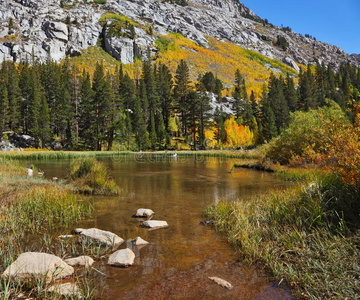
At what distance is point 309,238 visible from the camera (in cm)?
465

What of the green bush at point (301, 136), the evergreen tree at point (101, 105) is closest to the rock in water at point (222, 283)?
the green bush at point (301, 136)

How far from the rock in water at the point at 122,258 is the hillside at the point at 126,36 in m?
106

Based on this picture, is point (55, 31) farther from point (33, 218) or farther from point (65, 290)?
point (65, 290)

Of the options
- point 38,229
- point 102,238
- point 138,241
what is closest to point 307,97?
point 138,241

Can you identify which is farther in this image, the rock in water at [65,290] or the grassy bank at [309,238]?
the grassy bank at [309,238]

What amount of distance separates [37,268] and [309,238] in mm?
5047

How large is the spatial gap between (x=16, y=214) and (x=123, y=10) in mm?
184375

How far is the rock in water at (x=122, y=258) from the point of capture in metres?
4.47

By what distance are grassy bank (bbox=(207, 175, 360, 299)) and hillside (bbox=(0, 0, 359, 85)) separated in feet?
348

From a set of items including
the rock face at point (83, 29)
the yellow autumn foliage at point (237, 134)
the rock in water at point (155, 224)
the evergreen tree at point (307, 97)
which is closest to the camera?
the rock in water at point (155, 224)

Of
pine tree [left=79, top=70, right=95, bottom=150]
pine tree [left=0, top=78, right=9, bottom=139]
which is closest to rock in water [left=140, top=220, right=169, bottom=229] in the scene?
pine tree [left=79, top=70, right=95, bottom=150]

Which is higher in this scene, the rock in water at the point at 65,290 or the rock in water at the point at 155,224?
the rock in water at the point at 65,290

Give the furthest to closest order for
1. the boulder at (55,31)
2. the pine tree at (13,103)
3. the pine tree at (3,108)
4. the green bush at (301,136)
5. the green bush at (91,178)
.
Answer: the boulder at (55,31) < the pine tree at (13,103) < the pine tree at (3,108) < the green bush at (301,136) < the green bush at (91,178)

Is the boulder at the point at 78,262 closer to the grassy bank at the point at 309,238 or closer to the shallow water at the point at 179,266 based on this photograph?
the shallow water at the point at 179,266
